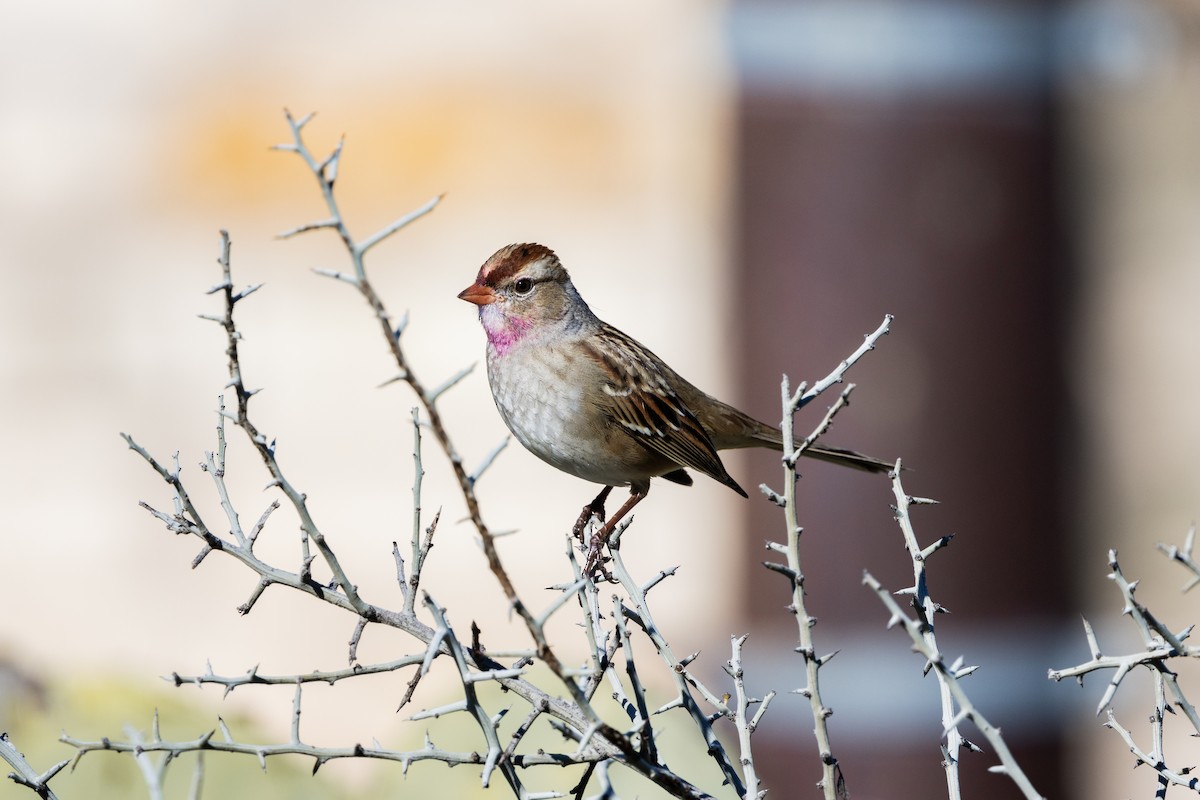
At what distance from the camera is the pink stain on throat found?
11.6 ft

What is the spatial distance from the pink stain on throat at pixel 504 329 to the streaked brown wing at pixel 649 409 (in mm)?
187

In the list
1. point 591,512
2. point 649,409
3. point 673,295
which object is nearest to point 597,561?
point 591,512

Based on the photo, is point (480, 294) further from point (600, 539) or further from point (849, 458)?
point (849, 458)

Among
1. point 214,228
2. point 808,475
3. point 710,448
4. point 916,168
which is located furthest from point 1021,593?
point 214,228

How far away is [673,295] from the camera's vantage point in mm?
6859

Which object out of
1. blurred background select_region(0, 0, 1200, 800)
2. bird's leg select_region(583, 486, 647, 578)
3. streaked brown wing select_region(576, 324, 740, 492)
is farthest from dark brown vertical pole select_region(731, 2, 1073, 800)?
bird's leg select_region(583, 486, 647, 578)

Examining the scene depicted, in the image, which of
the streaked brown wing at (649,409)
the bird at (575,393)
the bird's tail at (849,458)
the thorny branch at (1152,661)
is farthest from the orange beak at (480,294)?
the thorny branch at (1152,661)

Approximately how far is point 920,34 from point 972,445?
1.64m

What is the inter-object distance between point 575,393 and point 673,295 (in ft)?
11.3

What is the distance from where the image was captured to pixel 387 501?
6867 mm

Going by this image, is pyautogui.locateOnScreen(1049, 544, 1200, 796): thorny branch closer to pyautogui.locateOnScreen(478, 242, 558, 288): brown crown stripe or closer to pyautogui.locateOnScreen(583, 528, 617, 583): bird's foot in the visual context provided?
pyautogui.locateOnScreen(583, 528, 617, 583): bird's foot

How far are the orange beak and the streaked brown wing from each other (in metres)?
0.30

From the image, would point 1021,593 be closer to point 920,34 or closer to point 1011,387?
point 1011,387

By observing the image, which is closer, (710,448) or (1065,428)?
(710,448)
